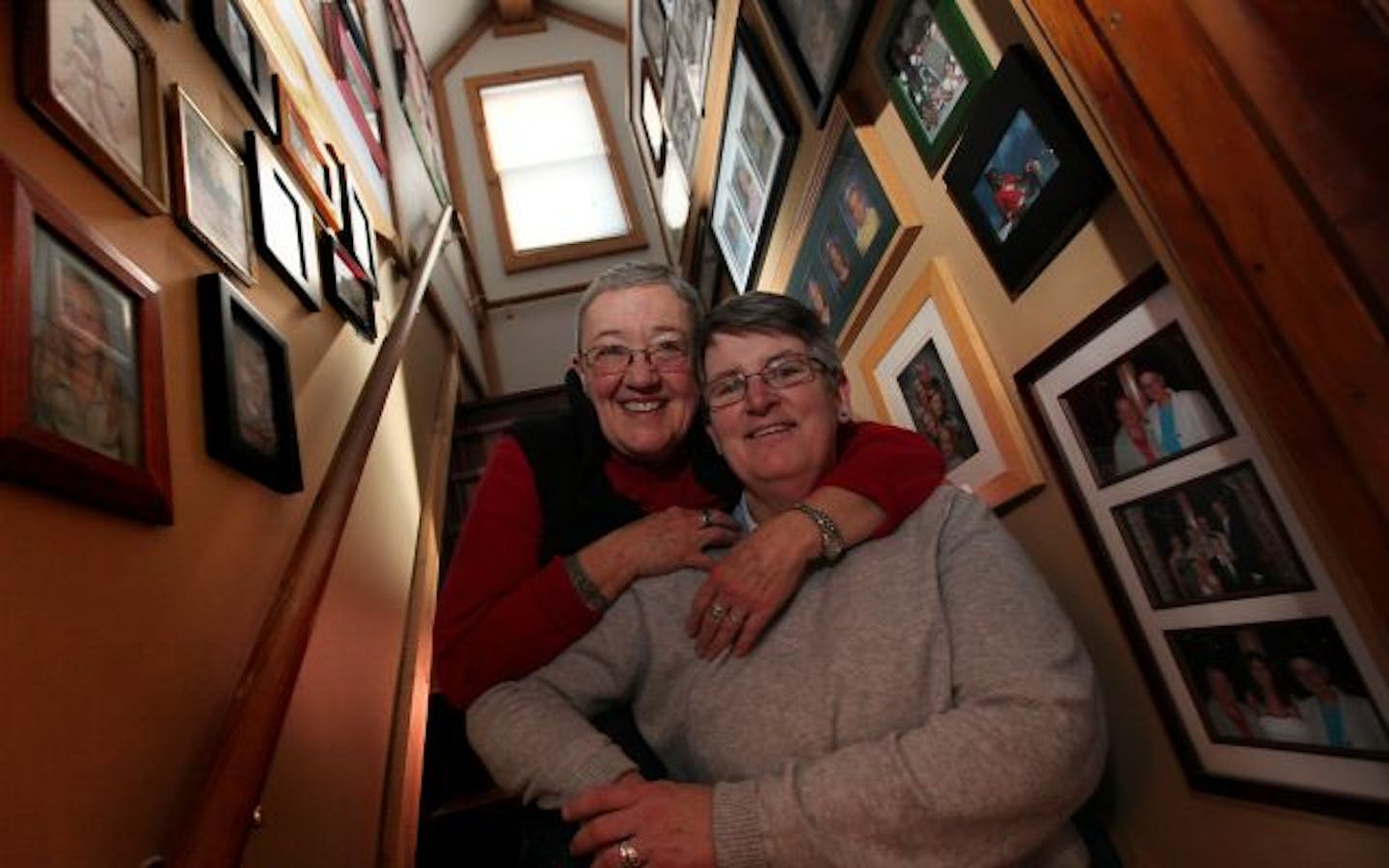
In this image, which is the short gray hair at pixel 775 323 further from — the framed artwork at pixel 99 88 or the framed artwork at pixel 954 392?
the framed artwork at pixel 99 88

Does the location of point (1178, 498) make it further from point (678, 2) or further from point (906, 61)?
point (678, 2)

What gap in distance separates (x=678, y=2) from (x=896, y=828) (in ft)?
9.82

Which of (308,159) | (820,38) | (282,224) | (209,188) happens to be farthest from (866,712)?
(308,159)

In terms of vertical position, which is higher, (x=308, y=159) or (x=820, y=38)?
(x=308, y=159)

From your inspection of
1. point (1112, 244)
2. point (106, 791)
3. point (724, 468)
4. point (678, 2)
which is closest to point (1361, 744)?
point (1112, 244)

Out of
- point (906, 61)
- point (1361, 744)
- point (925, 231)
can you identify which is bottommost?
point (1361, 744)

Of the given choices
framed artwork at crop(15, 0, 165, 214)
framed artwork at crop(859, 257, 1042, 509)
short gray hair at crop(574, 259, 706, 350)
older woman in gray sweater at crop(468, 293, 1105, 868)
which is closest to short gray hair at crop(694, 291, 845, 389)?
older woman in gray sweater at crop(468, 293, 1105, 868)

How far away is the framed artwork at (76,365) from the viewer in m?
0.91

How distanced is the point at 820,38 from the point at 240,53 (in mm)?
1502

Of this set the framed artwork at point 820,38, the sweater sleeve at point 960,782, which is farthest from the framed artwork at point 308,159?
the sweater sleeve at point 960,782

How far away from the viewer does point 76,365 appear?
104cm

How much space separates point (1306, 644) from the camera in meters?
0.93

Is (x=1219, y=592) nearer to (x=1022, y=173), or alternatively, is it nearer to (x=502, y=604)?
(x=1022, y=173)

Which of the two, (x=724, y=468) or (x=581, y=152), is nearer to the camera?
(x=724, y=468)
